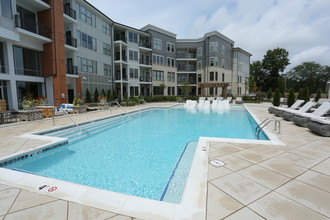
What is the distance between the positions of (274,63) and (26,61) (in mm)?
48834

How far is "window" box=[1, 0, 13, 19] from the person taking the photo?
11.0 m

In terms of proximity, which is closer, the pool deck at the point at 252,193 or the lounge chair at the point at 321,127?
the pool deck at the point at 252,193

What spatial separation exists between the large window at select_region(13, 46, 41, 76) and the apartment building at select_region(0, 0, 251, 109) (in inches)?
1.5

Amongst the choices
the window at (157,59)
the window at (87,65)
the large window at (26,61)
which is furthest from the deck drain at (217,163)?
the window at (157,59)

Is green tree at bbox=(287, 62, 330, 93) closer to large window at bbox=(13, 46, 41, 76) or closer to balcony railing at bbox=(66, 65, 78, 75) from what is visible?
balcony railing at bbox=(66, 65, 78, 75)

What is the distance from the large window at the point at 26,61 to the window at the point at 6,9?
7.32 ft

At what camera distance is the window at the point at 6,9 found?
36.0ft

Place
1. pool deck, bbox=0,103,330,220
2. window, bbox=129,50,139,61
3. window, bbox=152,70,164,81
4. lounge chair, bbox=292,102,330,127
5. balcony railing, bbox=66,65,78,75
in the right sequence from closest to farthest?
1. pool deck, bbox=0,103,330,220
2. lounge chair, bbox=292,102,330,127
3. balcony railing, bbox=66,65,78,75
4. window, bbox=129,50,139,61
5. window, bbox=152,70,164,81

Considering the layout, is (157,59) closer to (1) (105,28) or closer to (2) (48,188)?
(1) (105,28)

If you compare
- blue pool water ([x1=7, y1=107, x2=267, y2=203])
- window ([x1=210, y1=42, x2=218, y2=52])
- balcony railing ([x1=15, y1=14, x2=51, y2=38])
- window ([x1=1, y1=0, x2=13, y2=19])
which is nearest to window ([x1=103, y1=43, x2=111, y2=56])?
balcony railing ([x1=15, y1=14, x2=51, y2=38])

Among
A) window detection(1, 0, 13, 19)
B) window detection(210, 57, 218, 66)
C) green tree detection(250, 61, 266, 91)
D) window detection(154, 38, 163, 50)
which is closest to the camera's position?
window detection(1, 0, 13, 19)

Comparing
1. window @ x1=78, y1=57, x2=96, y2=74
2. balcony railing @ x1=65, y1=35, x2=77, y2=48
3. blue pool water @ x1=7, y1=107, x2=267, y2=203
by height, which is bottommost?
blue pool water @ x1=7, y1=107, x2=267, y2=203

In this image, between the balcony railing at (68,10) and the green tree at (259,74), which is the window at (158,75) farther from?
the green tree at (259,74)

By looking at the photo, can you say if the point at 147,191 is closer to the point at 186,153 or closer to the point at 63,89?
the point at 186,153
